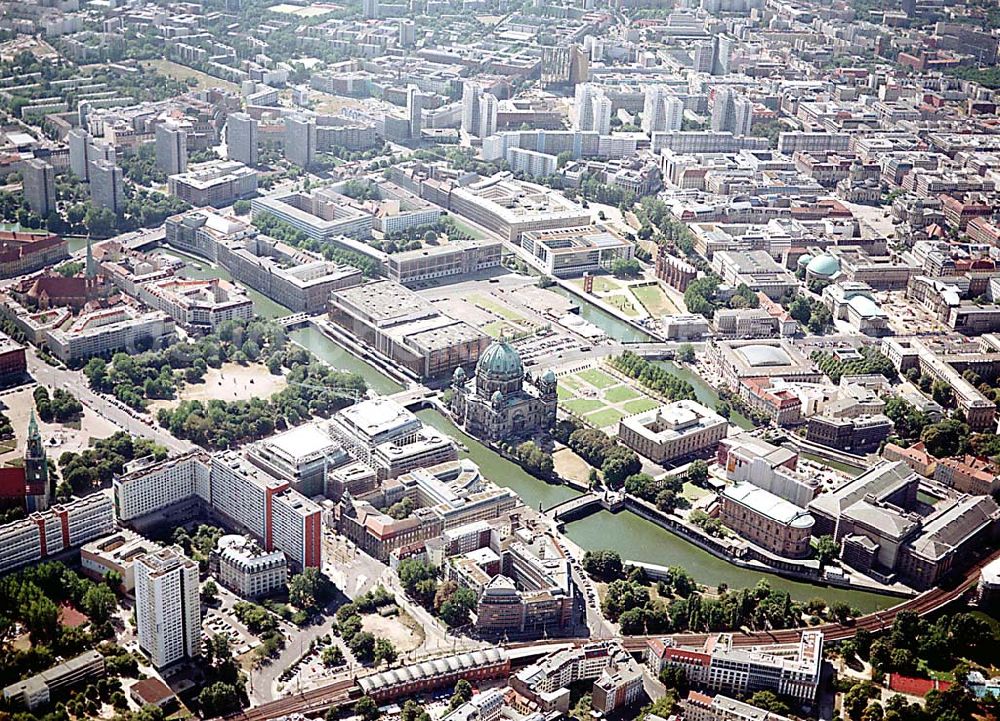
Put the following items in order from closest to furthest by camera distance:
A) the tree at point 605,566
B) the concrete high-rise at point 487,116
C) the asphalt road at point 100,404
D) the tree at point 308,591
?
the tree at point 308,591
the tree at point 605,566
the asphalt road at point 100,404
the concrete high-rise at point 487,116

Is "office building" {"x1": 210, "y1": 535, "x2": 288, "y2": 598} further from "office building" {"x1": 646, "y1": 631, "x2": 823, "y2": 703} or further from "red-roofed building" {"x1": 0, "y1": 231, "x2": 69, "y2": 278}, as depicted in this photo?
"red-roofed building" {"x1": 0, "y1": 231, "x2": 69, "y2": 278}

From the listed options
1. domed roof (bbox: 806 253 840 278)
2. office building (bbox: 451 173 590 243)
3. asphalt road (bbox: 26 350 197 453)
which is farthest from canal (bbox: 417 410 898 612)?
domed roof (bbox: 806 253 840 278)

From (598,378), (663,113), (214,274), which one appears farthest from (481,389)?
(663,113)

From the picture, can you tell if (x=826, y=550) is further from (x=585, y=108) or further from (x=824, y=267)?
(x=585, y=108)

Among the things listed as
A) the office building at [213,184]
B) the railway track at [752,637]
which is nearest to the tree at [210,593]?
the railway track at [752,637]

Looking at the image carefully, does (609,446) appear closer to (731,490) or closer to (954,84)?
(731,490)

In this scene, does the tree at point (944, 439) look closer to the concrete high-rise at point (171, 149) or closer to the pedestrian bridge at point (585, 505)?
the pedestrian bridge at point (585, 505)
